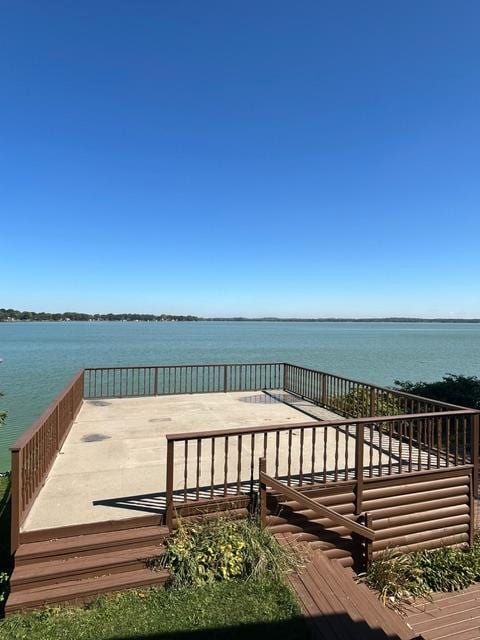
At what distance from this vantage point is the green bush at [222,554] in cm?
320

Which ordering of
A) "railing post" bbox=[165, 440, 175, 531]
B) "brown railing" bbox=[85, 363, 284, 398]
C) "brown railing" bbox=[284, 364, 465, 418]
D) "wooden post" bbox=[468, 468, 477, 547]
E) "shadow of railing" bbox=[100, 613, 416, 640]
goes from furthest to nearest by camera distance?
"brown railing" bbox=[85, 363, 284, 398] < "brown railing" bbox=[284, 364, 465, 418] < "wooden post" bbox=[468, 468, 477, 547] < "railing post" bbox=[165, 440, 175, 531] < "shadow of railing" bbox=[100, 613, 416, 640]

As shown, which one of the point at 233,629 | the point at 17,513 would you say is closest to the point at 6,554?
the point at 17,513

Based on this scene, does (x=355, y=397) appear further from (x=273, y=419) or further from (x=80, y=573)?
(x=80, y=573)

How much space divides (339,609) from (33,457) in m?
2.97

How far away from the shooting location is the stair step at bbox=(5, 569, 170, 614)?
292 cm

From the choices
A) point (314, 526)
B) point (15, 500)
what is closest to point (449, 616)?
point (314, 526)

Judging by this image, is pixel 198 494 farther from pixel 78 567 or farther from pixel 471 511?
pixel 471 511

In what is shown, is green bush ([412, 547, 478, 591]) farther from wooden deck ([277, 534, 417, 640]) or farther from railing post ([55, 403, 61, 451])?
railing post ([55, 403, 61, 451])

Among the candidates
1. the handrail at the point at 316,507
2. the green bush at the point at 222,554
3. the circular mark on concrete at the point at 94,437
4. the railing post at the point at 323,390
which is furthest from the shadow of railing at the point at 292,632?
the railing post at the point at 323,390

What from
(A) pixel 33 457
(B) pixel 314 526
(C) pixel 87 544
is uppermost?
(A) pixel 33 457

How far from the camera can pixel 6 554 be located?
13.1 ft

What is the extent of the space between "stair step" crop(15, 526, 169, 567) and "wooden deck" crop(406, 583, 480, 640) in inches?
94.3

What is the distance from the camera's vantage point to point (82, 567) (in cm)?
316

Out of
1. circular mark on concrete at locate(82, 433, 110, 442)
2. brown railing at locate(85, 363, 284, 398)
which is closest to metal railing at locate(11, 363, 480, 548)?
circular mark on concrete at locate(82, 433, 110, 442)
